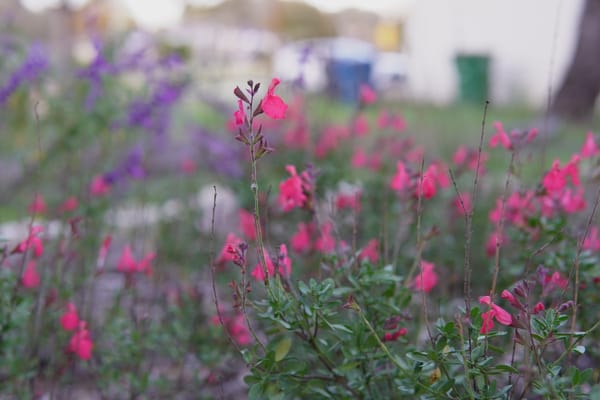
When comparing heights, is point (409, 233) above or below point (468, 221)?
below

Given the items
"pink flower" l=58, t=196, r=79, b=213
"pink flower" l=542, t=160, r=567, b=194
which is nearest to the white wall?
"pink flower" l=58, t=196, r=79, b=213

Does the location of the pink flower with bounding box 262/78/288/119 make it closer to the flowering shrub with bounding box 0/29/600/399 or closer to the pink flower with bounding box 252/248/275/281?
the flowering shrub with bounding box 0/29/600/399

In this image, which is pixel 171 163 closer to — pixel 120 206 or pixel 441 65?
pixel 120 206

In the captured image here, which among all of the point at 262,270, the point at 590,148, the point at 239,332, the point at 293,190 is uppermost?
the point at 590,148

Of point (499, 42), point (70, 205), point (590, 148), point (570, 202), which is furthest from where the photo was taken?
point (499, 42)

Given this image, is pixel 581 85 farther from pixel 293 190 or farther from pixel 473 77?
pixel 293 190

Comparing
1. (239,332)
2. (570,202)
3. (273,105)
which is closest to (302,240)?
(239,332)

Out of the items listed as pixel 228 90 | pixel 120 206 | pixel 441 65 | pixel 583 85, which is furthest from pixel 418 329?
pixel 441 65

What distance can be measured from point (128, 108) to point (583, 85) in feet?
28.0

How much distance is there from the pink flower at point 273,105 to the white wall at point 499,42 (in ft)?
40.0

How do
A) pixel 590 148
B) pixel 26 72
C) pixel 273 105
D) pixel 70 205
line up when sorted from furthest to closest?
pixel 26 72 → pixel 70 205 → pixel 590 148 → pixel 273 105

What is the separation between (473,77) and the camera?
591 inches

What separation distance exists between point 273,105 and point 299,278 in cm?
107

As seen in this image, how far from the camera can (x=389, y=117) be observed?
3.88 meters
